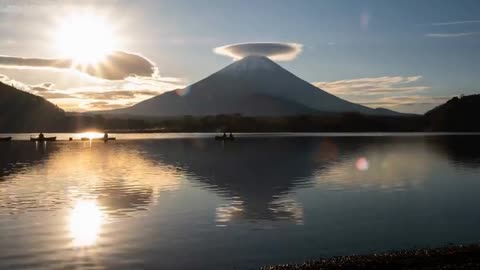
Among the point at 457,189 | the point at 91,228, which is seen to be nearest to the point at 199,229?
the point at 91,228

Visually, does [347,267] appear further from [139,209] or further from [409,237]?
[139,209]

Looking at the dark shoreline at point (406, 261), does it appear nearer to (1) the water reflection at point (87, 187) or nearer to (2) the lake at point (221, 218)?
(2) the lake at point (221, 218)

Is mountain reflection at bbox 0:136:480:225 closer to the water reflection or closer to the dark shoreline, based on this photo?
the water reflection

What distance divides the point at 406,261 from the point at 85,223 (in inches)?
613

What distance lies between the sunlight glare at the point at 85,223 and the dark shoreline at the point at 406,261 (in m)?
8.71

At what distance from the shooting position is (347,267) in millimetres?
16422

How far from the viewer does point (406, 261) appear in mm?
16938

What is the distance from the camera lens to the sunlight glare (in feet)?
71.9

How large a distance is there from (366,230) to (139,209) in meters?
13.3

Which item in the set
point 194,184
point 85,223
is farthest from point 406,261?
point 194,184

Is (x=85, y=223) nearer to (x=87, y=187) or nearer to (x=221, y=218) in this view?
(x=221, y=218)

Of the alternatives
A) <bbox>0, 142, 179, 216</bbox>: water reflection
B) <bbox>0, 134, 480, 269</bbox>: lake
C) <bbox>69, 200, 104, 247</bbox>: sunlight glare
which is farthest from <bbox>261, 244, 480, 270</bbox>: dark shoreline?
<bbox>0, 142, 179, 216</bbox>: water reflection

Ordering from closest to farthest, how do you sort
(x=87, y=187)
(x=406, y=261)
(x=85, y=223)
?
(x=406, y=261) < (x=85, y=223) < (x=87, y=187)

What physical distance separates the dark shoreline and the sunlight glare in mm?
8713
